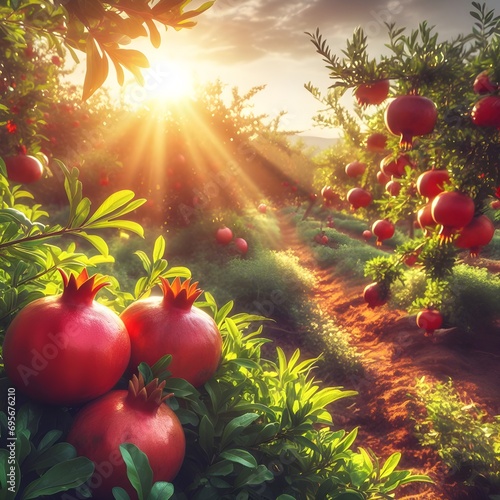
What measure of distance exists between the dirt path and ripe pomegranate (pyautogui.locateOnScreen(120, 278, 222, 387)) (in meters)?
2.42

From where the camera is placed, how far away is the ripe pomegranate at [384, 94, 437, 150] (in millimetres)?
2938

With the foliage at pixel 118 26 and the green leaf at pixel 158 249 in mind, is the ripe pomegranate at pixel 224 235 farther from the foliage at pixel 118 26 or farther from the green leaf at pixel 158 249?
the foliage at pixel 118 26

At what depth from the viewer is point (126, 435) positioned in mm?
881

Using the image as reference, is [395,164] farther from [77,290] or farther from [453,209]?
[77,290]

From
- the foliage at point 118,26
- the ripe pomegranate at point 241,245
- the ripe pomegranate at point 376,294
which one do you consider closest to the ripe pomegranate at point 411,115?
→ the ripe pomegranate at point 376,294

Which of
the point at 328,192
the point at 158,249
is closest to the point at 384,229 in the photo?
the point at 328,192

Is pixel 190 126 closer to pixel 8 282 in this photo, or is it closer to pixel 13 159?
pixel 13 159

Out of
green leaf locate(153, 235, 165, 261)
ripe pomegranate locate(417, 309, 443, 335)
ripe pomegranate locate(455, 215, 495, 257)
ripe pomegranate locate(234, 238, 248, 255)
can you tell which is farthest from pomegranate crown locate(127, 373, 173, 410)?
ripe pomegranate locate(234, 238, 248, 255)

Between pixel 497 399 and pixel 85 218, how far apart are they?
17.0 ft

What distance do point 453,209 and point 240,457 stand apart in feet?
8.42

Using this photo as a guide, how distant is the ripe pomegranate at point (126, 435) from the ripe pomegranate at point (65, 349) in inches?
2.3

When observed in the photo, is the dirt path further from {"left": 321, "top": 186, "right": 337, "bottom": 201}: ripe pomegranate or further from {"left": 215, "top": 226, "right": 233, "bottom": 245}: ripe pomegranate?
{"left": 215, "top": 226, "right": 233, "bottom": 245}: ripe pomegranate

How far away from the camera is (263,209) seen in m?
19.4

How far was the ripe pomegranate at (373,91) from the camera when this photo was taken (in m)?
3.35
